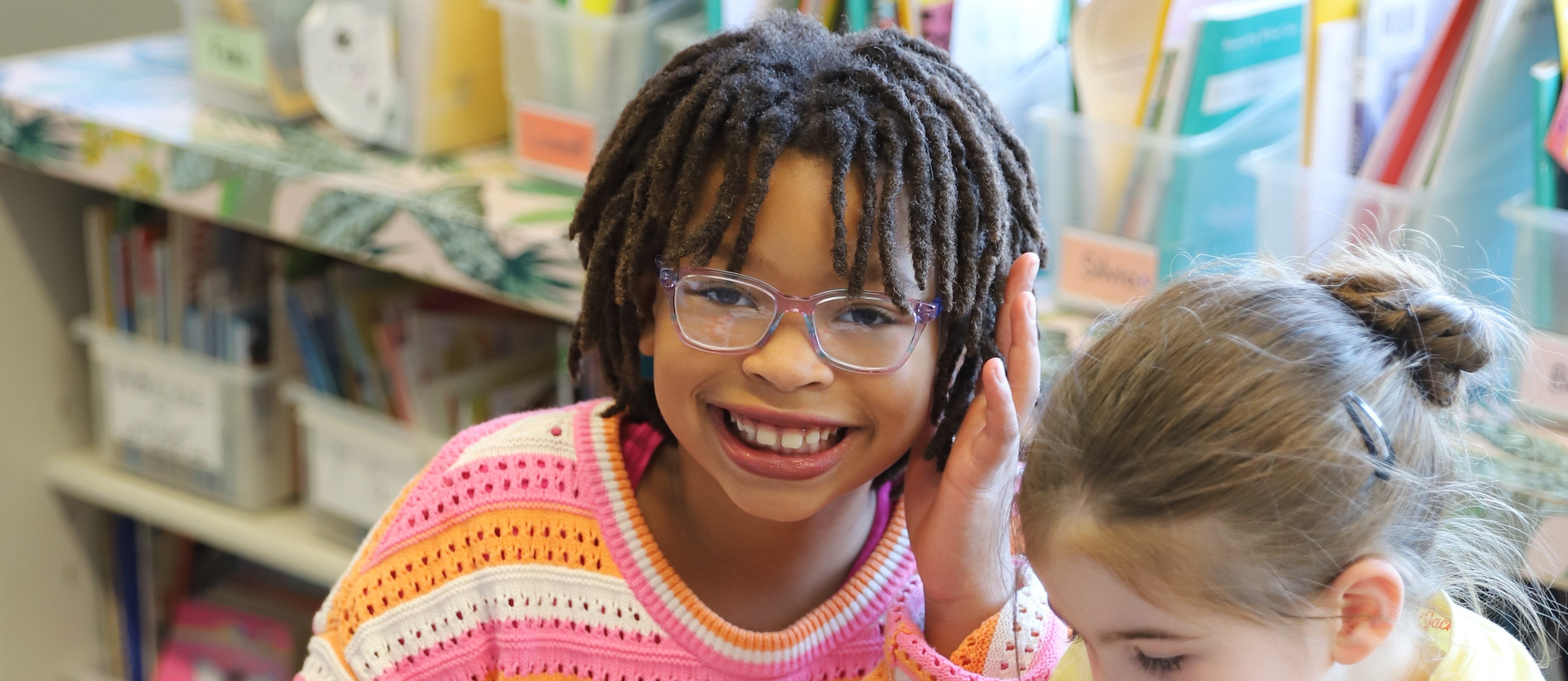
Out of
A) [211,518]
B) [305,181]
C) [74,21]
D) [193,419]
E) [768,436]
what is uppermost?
[768,436]

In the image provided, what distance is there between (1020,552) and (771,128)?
0.99 feet

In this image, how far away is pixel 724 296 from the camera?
824 millimetres

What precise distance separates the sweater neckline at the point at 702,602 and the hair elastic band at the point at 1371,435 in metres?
0.35

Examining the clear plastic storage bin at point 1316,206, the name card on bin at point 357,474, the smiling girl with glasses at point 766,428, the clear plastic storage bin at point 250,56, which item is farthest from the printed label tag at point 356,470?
the clear plastic storage bin at point 1316,206

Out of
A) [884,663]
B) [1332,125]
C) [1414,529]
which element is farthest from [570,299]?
[1414,529]

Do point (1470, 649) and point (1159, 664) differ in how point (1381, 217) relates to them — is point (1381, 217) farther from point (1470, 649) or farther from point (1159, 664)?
point (1159, 664)

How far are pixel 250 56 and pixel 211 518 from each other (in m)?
0.55

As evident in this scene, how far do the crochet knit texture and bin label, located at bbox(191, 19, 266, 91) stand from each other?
80cm

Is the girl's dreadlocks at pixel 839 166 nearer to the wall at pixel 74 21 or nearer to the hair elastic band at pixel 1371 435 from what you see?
the hair elastic band at pixel 1371 435

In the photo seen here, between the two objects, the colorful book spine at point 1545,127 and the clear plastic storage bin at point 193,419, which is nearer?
the colorful book spine at point 1545,127

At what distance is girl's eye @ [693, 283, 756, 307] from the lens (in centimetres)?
82

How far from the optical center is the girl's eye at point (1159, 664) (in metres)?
0.74

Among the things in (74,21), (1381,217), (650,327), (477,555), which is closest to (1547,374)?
(1381,217)

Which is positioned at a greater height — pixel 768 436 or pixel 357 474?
pixel 768 436
